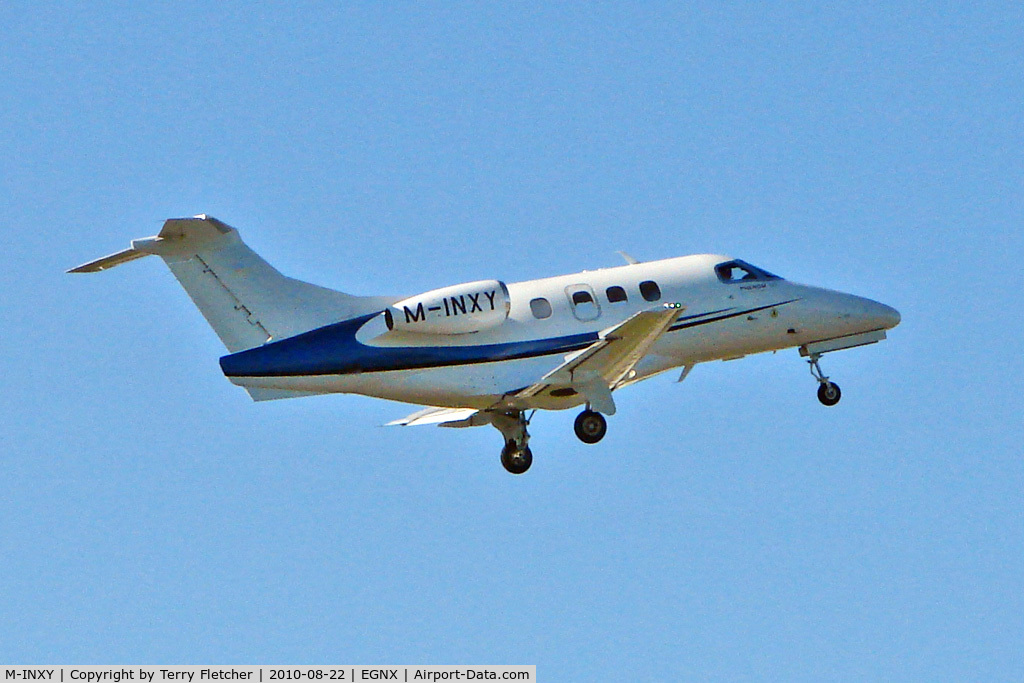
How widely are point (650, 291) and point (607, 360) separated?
227cm

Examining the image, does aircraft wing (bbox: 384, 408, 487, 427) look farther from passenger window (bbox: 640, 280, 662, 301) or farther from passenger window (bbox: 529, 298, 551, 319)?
passenger window (bbox: 640, 280, 662, 301)

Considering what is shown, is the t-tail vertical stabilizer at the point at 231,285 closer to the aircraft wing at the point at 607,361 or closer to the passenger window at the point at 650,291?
the aircraft wing at the point at 607,361

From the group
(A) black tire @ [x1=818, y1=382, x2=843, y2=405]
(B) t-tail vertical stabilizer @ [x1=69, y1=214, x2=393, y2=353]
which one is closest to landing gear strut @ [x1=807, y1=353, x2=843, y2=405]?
(A) black tire @ [x1=818, y1=382, x2=843, y2=405]

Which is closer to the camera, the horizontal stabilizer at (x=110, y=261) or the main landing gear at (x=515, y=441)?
the horizontal stabilizer at (x=110, y=261)

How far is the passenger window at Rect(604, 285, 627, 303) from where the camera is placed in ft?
116

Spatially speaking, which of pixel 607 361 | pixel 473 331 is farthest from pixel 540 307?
pixel 607 361

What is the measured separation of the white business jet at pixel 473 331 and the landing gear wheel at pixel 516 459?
37mm

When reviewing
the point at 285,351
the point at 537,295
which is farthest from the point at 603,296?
the point at 285,351

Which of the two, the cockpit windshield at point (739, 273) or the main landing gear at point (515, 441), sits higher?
the cockpit windshield at point (739, 273)

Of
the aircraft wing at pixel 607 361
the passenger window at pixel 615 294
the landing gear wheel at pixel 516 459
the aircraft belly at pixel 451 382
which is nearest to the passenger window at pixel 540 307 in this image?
the aircraft belly at pixel 451 382

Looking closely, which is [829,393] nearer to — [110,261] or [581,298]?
[581,298]

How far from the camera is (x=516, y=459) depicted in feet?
120

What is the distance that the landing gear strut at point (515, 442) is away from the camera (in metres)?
36.5

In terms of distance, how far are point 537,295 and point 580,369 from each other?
1.78m
